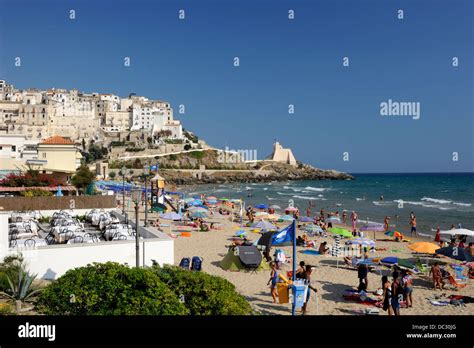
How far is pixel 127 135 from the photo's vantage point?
102m

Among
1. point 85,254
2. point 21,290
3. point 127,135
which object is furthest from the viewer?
point 127,135

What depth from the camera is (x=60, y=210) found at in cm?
1518

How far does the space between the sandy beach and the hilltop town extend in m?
52.9

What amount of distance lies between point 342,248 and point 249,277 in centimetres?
456

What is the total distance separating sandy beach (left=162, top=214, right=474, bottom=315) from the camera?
9.16 metres

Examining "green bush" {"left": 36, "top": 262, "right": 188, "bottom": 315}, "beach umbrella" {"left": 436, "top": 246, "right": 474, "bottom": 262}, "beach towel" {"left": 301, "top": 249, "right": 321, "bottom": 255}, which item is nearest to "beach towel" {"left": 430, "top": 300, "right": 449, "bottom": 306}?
"beach umbrella" {"left": 436, "top": 246, "right": 474, "bottom": 262}

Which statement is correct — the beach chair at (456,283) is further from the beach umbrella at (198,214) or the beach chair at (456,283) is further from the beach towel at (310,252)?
the beach umbrella at (198,214)

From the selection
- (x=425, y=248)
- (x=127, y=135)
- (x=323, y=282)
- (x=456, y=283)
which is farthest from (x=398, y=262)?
(x=127, y=135)

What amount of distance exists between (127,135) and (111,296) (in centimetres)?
10048

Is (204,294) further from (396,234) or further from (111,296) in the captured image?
(396,234)

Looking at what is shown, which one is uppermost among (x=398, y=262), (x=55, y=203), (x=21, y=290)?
(x=55, y=203)

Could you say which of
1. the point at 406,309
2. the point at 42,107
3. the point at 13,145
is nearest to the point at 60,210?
the point at 406,309
